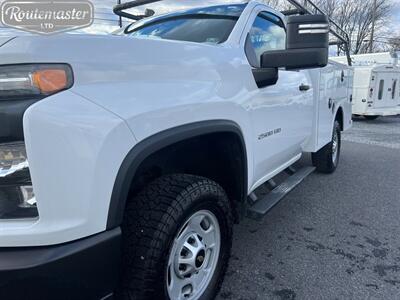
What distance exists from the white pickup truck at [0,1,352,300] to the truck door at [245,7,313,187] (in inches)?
1.1

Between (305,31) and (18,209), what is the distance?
180 cm

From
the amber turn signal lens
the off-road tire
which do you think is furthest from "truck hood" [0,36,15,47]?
the off-road tire

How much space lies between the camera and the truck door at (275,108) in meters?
2.85

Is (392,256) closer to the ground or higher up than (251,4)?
closer to the ground

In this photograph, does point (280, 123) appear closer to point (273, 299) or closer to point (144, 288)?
point (273, 299)

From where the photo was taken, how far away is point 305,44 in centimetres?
240

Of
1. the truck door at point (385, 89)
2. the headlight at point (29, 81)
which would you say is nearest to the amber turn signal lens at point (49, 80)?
the headlight at point (29, 81)

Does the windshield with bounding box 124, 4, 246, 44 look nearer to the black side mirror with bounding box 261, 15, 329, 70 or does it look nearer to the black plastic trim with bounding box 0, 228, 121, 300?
the black side mirror with bounding box 261, 15, 329, 70

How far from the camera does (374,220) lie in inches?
157

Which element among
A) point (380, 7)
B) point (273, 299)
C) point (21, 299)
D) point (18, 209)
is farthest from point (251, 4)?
point (380, 7)

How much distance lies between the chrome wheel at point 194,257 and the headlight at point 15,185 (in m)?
0.76

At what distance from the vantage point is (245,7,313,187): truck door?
2850mm

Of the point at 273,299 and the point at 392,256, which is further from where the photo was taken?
the point at 392,256

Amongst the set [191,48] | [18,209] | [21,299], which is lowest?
[21,299]
